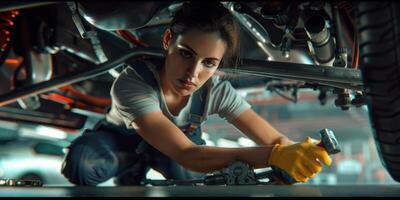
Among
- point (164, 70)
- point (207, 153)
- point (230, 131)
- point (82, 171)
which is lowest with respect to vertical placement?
point (207, 153)

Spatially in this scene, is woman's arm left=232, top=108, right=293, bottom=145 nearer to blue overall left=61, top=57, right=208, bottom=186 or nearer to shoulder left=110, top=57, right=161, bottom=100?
blue overall left=61, top=57, right=208, bottom=186

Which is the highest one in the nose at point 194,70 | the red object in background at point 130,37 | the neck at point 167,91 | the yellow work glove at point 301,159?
the red object in background at point 130,37

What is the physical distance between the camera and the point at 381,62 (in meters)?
0.55

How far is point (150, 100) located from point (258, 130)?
346mm

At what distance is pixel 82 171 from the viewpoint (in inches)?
44.9

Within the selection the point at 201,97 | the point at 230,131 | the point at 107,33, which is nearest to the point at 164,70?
the point at 201,97

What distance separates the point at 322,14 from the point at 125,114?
488 millimetres

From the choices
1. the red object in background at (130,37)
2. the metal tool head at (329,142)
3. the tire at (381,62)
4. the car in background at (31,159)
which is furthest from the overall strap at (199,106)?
the car in background at (31,159)

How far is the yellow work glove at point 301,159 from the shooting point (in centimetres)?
75

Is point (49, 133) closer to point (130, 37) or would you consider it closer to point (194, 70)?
point (130, 37)

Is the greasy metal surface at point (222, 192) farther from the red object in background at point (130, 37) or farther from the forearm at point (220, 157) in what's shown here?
the red object in background at point (130, 37)

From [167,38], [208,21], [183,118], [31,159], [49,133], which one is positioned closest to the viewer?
[208,21]

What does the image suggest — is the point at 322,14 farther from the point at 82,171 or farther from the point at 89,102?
the point at 89,102

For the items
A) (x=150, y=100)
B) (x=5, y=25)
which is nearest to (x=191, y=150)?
(x=150, y=100)
